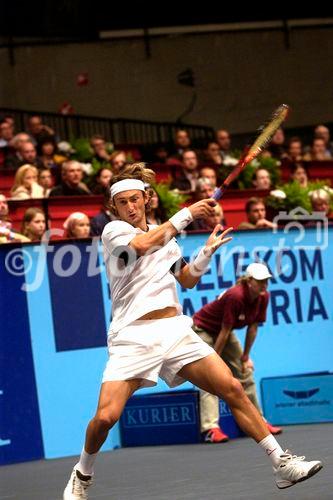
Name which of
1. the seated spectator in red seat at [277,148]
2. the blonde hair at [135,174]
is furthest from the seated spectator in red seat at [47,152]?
the blonde hair at [135,174]

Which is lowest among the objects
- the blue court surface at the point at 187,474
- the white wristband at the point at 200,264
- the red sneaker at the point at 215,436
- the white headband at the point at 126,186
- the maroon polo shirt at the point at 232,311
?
the blue court surface at the point at 187,474

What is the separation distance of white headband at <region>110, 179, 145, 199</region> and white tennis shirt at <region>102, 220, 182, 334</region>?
0.61ft

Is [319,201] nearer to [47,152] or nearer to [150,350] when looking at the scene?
[47,152]

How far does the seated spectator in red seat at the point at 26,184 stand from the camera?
13.9 meters

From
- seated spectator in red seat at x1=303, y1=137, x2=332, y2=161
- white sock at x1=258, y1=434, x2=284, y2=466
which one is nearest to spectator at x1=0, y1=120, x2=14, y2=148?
seated spectator in red seat at x1=303, y1=137, x2=332, y2=161

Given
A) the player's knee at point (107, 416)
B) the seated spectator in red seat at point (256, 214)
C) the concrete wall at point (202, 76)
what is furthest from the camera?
the concrete wall at point (202, 76)

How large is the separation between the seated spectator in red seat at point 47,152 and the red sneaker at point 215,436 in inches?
242

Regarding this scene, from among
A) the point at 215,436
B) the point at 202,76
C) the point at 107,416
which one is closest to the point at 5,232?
the point at 215,436

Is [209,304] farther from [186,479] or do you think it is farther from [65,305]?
[186,479]

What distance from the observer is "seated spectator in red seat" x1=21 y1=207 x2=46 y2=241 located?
38.1 feet

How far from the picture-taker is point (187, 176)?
54.4 feet

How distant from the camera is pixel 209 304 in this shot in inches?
447

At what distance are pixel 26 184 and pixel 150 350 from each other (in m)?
7.25

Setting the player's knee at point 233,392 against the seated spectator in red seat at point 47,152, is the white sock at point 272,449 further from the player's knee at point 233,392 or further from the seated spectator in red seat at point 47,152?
the seated spectator in red seat at point 47,152
